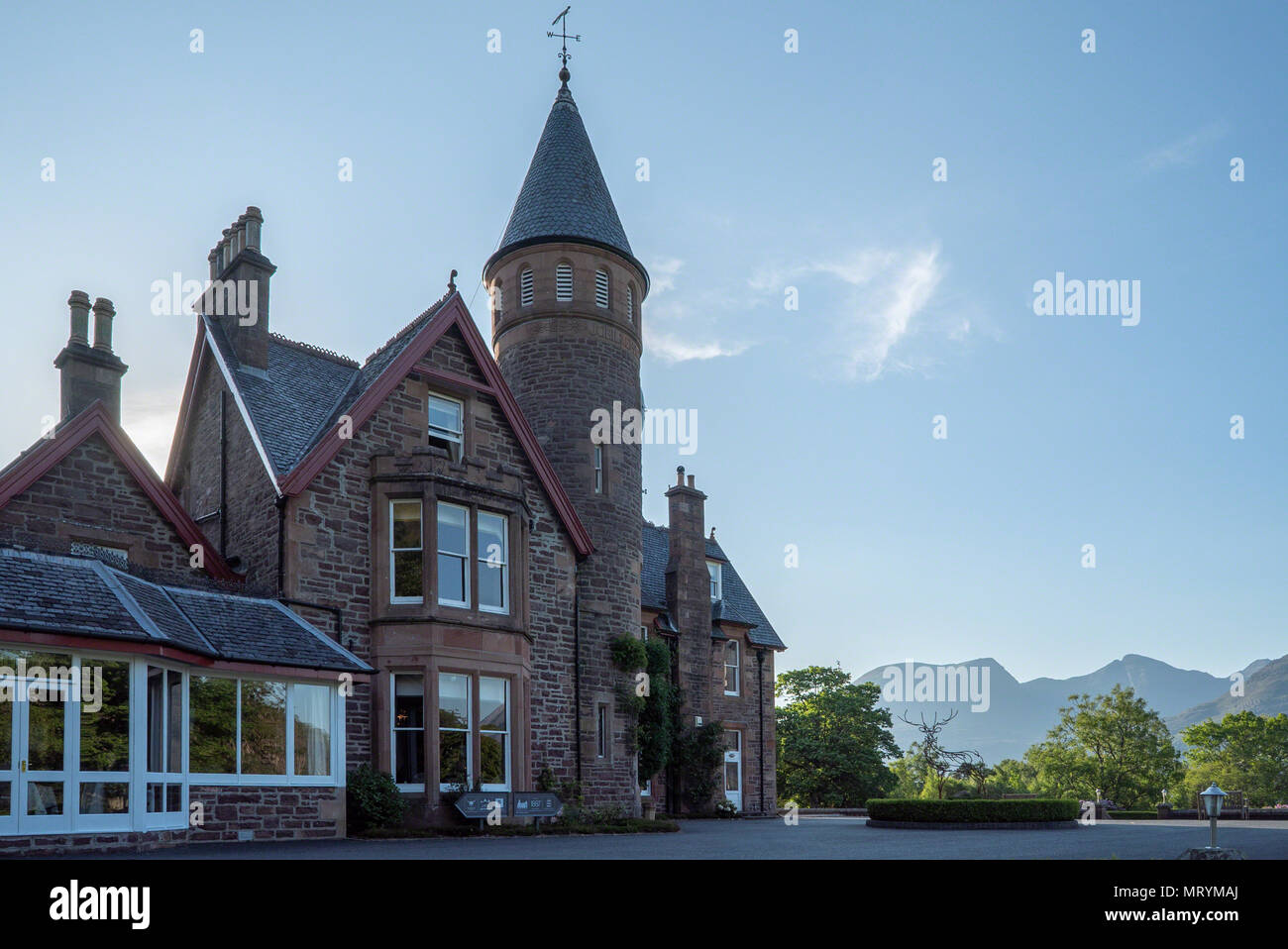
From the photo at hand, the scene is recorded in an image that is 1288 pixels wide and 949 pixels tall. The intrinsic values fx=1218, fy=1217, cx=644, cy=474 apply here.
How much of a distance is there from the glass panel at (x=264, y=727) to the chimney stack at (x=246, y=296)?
8869 mm

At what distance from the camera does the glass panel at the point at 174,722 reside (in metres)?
18.0

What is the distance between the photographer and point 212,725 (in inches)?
755

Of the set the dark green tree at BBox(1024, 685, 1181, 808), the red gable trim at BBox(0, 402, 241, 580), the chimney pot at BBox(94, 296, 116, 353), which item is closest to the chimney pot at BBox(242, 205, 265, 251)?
the chimney pot at BBox(94, 296, 116, 353)

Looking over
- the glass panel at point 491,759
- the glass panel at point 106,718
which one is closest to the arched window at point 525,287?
the glass panel at point 491,759

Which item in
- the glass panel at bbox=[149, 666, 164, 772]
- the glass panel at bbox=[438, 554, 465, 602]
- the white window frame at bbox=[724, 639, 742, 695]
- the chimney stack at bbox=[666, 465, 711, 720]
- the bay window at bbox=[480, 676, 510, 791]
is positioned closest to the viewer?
the glass panel at bbox=[149, 666, 164, 772]

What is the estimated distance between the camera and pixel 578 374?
1177 inches

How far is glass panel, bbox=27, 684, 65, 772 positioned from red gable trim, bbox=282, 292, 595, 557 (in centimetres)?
731

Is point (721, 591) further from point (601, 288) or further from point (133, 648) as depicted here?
point (133, 648)

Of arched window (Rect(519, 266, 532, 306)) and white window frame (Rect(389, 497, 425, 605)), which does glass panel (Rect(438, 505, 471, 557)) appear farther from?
arched window (Rect(519, 266, 532, 306))

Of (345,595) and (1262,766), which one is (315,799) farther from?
(1262,766)

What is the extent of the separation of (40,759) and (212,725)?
348 centimetres

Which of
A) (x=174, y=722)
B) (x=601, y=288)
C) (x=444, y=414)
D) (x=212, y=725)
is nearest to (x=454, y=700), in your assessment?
(x=212, y=725)

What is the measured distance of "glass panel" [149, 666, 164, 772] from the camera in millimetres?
17500
